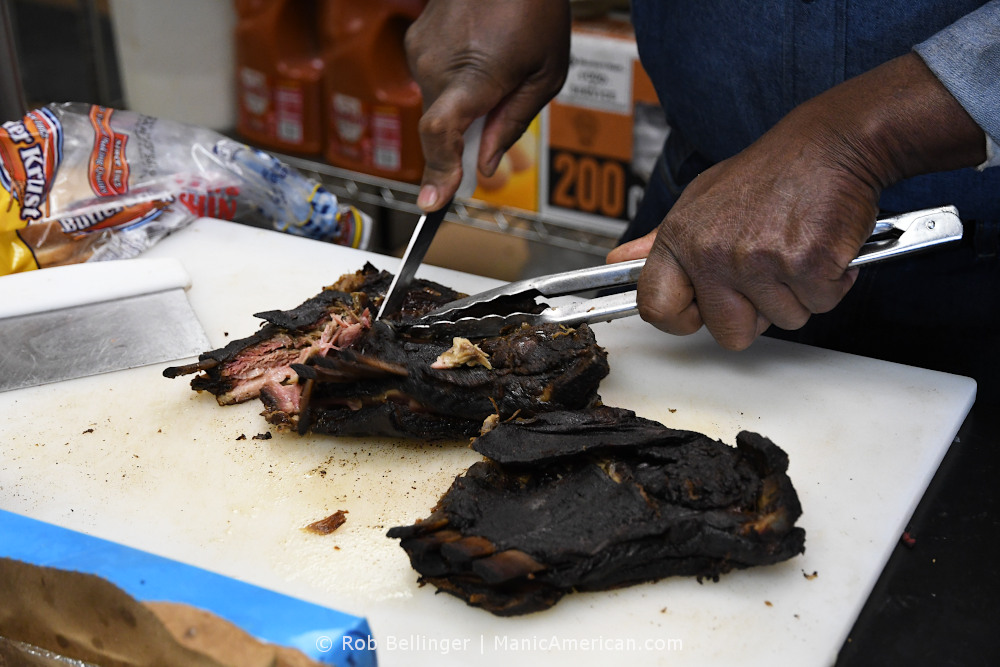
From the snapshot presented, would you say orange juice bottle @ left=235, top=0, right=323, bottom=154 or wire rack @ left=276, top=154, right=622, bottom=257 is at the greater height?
orange juice bottle @ left=235, top=0, right=323, bottom=154

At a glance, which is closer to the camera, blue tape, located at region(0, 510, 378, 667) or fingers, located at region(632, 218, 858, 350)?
blue tape, located at region(0, 510, 378, 667)

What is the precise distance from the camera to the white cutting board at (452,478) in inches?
45.4

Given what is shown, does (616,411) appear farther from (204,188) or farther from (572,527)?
(204,188)

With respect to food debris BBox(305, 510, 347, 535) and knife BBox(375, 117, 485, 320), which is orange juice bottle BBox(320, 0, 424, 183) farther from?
food debris BBox(305, 510, 347, 535)

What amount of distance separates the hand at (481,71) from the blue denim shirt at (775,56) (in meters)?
0.21

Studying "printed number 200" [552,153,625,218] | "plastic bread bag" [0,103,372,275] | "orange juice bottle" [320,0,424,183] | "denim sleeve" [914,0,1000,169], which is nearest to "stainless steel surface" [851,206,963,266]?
"denim sleeve" [914,0,1000,169]

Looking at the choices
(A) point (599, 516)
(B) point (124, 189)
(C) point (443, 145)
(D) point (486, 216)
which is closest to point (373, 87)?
(D) point (486, 216)

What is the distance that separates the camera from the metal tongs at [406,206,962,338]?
151cm

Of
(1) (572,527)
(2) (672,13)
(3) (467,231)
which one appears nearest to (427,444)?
(1) (572,527)

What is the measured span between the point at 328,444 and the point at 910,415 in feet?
3.09

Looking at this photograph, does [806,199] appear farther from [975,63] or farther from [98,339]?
[98,339]

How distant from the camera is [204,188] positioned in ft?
7.33

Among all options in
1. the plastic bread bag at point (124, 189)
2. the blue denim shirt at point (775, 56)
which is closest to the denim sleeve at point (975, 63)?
the blue denim shirt at point (775, 56)

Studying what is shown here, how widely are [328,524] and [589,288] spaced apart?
2.08 ft
